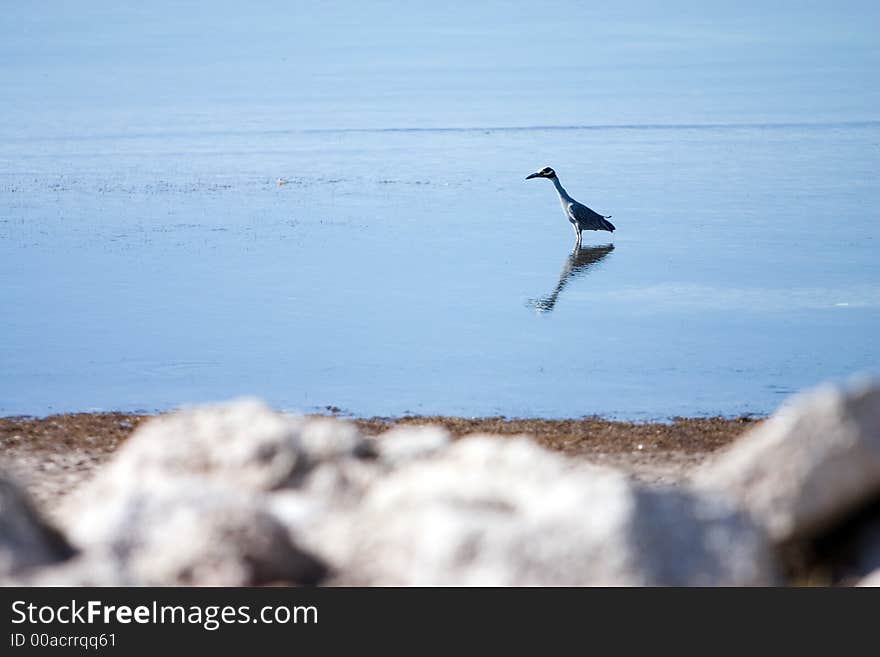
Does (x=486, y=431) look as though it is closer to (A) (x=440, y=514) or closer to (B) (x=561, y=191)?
(A) (x=440, y=514)

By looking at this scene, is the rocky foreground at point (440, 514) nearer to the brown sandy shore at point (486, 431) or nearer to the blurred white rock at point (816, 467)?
the blurred white rock at point (816, 467)

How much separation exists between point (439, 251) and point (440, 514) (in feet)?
58.6

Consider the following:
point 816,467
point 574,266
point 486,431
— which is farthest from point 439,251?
point 816,467

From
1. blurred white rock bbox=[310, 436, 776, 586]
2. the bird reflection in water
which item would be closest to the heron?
the bird reflection in water

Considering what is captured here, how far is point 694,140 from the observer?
40.5 m

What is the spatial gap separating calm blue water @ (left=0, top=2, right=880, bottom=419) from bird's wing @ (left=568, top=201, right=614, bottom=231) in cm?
38

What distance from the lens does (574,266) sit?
23047 millimetres

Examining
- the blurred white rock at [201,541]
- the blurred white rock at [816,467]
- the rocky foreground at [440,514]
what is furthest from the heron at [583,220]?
the blurred white rock at [201,541]

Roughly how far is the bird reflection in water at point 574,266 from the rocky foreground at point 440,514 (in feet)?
40.9

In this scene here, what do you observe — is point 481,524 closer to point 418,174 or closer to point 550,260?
point 550,260

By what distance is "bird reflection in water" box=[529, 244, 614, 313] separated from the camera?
19.5 m

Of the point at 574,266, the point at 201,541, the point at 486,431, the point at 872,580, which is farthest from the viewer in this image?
the point at 574,266

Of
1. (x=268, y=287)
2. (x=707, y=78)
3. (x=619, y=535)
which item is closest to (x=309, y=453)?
(x=619, y=535)

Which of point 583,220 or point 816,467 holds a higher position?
point 583,220
